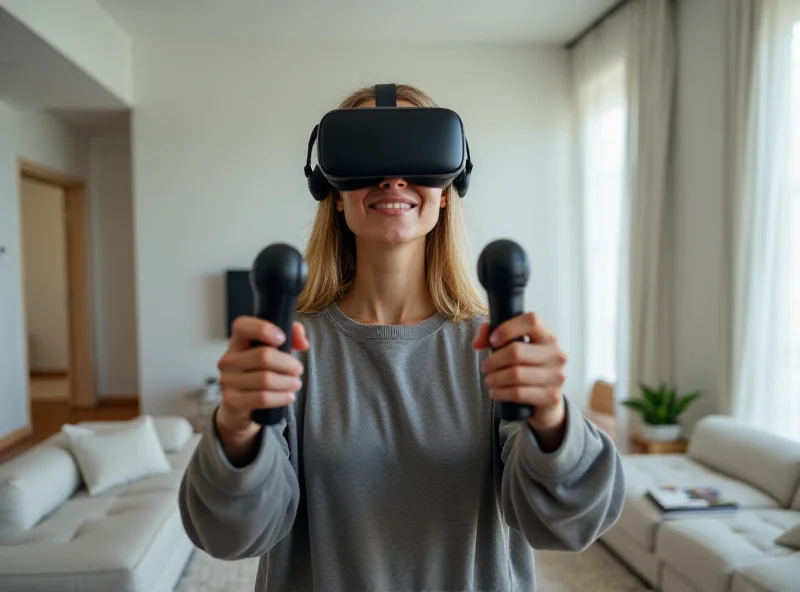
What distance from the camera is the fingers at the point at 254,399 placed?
585 mm

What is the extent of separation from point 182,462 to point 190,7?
9.94 feet

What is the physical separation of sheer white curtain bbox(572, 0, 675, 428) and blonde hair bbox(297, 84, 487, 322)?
340 centimetres

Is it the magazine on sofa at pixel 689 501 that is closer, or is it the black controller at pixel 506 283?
the black controller at pixel 506 283

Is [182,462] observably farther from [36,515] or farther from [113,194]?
[113,194]

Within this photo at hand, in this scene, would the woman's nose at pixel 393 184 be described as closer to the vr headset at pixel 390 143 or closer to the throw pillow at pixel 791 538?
the vr headset at pixel 390 143

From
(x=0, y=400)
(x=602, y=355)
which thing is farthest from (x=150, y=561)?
(x=602, y=355)

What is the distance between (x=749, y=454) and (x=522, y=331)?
2.78 meters

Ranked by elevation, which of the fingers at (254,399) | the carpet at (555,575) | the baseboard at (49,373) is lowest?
the baseboard at (49,373)

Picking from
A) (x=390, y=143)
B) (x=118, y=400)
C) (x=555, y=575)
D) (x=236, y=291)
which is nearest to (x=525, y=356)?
(x=390, y=143)

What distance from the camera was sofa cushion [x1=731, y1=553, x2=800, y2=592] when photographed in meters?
1.91

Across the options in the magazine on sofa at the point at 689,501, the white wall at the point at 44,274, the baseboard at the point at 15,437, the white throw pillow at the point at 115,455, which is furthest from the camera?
the white wall at the point at 44,274

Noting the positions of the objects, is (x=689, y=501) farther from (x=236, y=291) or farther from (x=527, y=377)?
(x=236, y=291)

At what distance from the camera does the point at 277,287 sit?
59 cm

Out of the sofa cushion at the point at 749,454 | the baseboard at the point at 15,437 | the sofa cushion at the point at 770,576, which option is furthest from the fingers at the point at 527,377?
the baseboard at the point at 15,437
